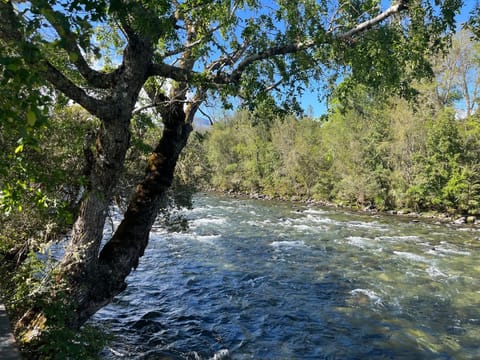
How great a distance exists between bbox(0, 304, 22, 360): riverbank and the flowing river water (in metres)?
3.16

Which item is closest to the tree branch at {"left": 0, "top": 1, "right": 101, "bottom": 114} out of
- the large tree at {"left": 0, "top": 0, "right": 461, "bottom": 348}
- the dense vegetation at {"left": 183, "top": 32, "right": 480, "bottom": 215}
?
the large tree at {"left": 0, "top": 0, "right": 461, "bottom": 348}

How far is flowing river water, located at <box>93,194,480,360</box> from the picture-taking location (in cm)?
780

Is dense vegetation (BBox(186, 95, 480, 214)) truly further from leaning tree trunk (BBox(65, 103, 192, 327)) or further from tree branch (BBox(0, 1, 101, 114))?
tree branch (BBox(0, 1, 101, 114))

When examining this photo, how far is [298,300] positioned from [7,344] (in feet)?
26.9

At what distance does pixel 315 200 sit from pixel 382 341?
34.8m

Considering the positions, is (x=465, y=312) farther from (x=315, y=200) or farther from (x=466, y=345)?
(x=315, y=200)

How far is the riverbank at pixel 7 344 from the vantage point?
12.0ft

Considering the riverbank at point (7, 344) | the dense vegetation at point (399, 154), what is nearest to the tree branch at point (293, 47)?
the riverbank at point (7, 344)

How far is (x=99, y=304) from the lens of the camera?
231 inches

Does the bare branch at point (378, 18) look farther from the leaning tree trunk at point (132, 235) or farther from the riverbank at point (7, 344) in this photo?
the riverbank at point (7, 344)

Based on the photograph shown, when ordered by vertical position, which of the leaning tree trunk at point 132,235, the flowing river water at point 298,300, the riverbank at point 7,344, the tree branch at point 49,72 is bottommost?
the flowing river water at point 298,300

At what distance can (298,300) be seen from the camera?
10.6m

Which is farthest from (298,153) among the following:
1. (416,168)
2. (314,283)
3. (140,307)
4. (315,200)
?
(140,307)

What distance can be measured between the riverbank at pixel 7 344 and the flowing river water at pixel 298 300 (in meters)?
3.16
